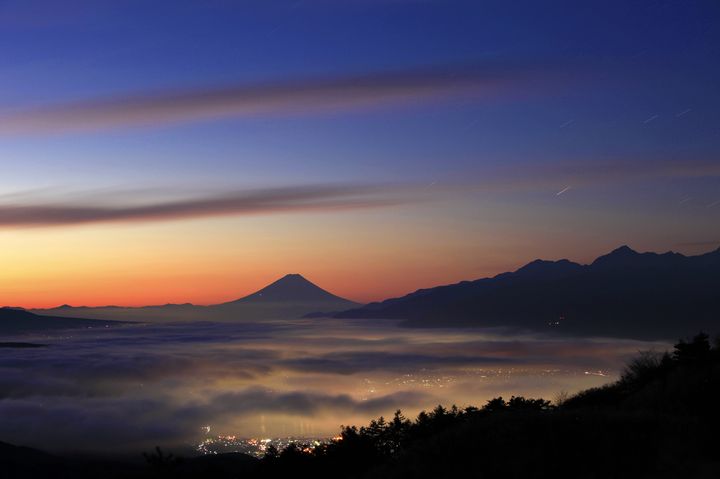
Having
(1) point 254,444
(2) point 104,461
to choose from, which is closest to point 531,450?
(1) point 254,444

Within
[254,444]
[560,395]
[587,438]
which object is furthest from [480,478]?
[254,444]

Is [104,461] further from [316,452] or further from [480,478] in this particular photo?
[480,478]

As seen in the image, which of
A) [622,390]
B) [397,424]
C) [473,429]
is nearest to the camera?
[473,429]

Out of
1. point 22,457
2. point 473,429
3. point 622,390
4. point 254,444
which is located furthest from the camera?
point 254,444

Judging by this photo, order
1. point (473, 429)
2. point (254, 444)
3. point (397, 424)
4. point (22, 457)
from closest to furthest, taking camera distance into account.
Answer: point (473, 429) → point (397, 424) → point (22, 457) → point (254, 444)

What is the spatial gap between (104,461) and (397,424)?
188070 millimetres

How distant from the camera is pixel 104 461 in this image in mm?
196125

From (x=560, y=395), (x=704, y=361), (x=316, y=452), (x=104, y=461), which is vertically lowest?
(x=104, y=461)

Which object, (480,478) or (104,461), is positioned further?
(104,461)

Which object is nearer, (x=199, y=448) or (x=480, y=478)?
(x=480, y=478)

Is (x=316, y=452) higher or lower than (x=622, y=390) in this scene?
lower

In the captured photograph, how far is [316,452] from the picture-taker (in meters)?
33.5

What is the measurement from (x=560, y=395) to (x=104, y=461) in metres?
192

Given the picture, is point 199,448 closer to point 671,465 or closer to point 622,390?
point 622,390
